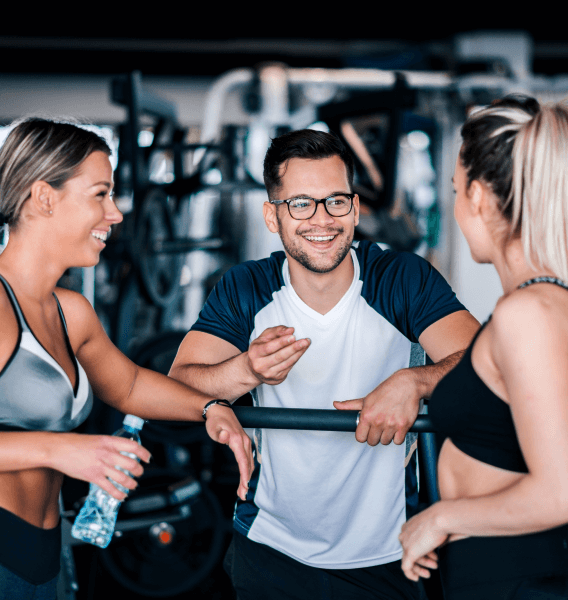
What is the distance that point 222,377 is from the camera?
1371 millimetres

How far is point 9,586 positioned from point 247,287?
812 millimetres

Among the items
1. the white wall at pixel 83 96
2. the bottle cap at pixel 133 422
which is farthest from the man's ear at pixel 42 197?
the white wall at pixel 83 96

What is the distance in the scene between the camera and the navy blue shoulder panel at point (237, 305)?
5.08ft

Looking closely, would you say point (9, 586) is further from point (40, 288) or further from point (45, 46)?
point (45, 46)

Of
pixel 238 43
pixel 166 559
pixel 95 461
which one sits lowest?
pixel 166 559

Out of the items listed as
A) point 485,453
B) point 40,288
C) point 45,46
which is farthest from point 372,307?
point 45,46

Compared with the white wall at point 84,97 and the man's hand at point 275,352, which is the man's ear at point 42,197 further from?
the white wall at point 84,97

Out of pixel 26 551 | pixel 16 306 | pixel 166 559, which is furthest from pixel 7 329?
pixel 166 559

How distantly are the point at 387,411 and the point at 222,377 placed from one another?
40 centimetres

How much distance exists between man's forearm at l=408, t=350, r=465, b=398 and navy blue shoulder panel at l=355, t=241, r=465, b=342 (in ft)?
0.45

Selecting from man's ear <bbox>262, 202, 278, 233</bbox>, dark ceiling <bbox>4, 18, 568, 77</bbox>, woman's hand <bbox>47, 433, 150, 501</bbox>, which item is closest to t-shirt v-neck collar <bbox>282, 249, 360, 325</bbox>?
man's ear <bbox>262, 202, 278, 233</bbox>

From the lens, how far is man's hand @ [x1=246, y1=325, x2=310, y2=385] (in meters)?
1.18

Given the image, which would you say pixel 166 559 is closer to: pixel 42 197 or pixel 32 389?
pixel 32 389

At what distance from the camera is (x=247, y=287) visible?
1.58 m
